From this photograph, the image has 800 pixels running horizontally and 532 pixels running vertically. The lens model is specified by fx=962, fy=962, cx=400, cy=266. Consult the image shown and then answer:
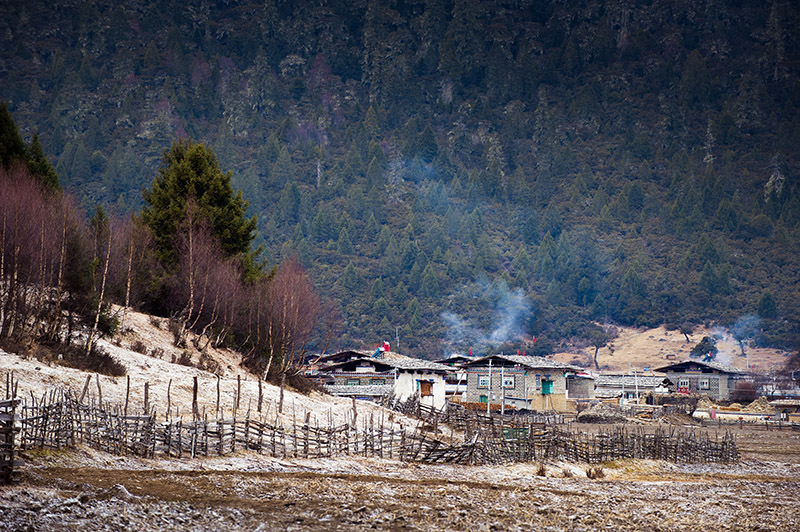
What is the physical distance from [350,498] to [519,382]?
76.1 m

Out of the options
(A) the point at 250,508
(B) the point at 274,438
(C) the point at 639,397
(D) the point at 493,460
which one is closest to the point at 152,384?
(B) the point at 274,438

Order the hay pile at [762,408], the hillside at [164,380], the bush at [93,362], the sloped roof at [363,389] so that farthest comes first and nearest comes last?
the hay pile at [762,408] → the sloped roof at [363,389] → the bush at [93,362] → the hillside at [164,380]

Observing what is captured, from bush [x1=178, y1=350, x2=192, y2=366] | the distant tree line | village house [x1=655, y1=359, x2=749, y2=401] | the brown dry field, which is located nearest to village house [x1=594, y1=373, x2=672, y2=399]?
village house [x1=655, y1=359, x2=749, y2=401]

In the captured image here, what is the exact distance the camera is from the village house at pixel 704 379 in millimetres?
128625

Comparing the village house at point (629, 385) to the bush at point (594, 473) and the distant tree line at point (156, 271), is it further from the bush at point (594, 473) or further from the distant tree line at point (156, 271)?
the bush at point (594, 473)

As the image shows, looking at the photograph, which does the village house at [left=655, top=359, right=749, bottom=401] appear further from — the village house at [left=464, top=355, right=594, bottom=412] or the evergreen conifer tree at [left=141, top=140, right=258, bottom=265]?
the evergreen conifer tree at [left=141, top=140, right=258, bottom=265]

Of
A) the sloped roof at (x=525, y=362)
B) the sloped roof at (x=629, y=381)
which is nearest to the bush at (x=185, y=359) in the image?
the sloped roof at (x=525, y=362)

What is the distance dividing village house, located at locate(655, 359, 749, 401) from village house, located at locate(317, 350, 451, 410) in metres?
53.6

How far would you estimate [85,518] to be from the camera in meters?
19.9

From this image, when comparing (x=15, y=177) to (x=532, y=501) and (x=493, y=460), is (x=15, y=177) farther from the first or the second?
(x=532, y=501)

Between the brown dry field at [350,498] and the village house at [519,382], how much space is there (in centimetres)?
6111

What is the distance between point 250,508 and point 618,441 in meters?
29.0

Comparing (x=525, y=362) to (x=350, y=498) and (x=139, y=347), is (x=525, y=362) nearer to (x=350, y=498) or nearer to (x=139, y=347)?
(x=139, y=347)

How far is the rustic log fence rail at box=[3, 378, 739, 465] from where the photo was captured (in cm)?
2870
